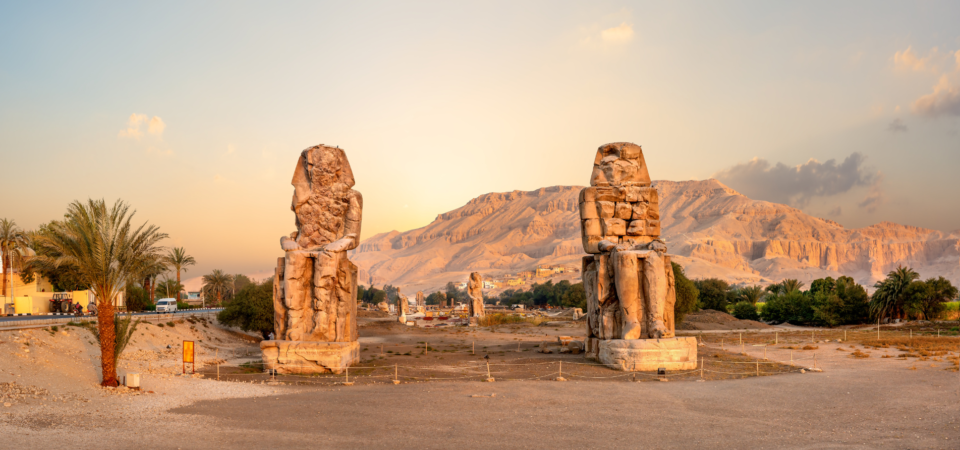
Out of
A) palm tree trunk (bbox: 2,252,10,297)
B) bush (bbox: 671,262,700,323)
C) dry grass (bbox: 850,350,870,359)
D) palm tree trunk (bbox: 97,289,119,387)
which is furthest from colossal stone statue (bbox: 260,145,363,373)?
palm tree trunk (bbox: 2,252,10,297)

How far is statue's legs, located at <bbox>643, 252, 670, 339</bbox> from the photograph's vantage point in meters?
13.4

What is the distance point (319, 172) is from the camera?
14.4m

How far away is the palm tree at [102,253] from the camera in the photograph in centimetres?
1124

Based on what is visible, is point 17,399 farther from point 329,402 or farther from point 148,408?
point 329,402

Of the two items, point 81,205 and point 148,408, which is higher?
point 81,205

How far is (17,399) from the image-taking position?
30.1ft

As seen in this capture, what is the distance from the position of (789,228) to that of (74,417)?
213 meters

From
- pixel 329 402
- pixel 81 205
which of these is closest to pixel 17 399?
pixel 81 205

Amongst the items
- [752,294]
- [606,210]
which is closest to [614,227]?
[606,210]

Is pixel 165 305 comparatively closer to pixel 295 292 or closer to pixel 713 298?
pixel 295 292

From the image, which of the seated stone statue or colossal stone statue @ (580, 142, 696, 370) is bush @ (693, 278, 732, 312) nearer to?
colossal stone statue @ (580, 142, 696, 370)

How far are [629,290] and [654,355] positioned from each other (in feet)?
4.94

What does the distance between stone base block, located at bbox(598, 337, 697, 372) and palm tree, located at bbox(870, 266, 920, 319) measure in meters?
27.1

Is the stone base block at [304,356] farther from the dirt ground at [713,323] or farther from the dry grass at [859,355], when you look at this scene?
the dirt ground at [713,323]
